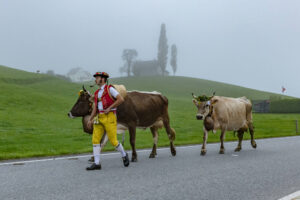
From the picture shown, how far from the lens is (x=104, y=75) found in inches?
270

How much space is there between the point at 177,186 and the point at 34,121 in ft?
57.0

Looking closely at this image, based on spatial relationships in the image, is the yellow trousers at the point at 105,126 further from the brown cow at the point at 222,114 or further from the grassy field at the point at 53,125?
the brown cow at the point at 222,114

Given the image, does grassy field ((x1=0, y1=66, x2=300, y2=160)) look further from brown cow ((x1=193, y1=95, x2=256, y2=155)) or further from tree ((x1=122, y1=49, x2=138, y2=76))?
tree ((x1=122, y1=49, x2=138, y2=76))

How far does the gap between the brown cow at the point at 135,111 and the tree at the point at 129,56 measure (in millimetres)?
115521

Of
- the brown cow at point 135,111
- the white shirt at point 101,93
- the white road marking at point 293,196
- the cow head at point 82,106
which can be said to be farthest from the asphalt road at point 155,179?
the white shirt at point 101,93

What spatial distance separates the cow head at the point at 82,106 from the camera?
7926 mm

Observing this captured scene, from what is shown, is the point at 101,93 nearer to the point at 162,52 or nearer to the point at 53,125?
the point at 53,125

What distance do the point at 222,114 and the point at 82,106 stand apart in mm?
4809

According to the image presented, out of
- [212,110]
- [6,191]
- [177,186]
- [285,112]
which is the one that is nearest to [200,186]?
[177,186]

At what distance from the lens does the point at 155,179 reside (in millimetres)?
5898

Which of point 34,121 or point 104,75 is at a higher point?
point 104,75

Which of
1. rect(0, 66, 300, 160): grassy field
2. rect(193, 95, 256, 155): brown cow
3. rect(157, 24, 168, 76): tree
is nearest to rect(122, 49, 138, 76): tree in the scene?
rect(157, 24, 168, 76): tree

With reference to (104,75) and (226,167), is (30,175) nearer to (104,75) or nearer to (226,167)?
(104,75)

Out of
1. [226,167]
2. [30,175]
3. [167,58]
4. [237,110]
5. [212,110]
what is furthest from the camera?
[167,58]
